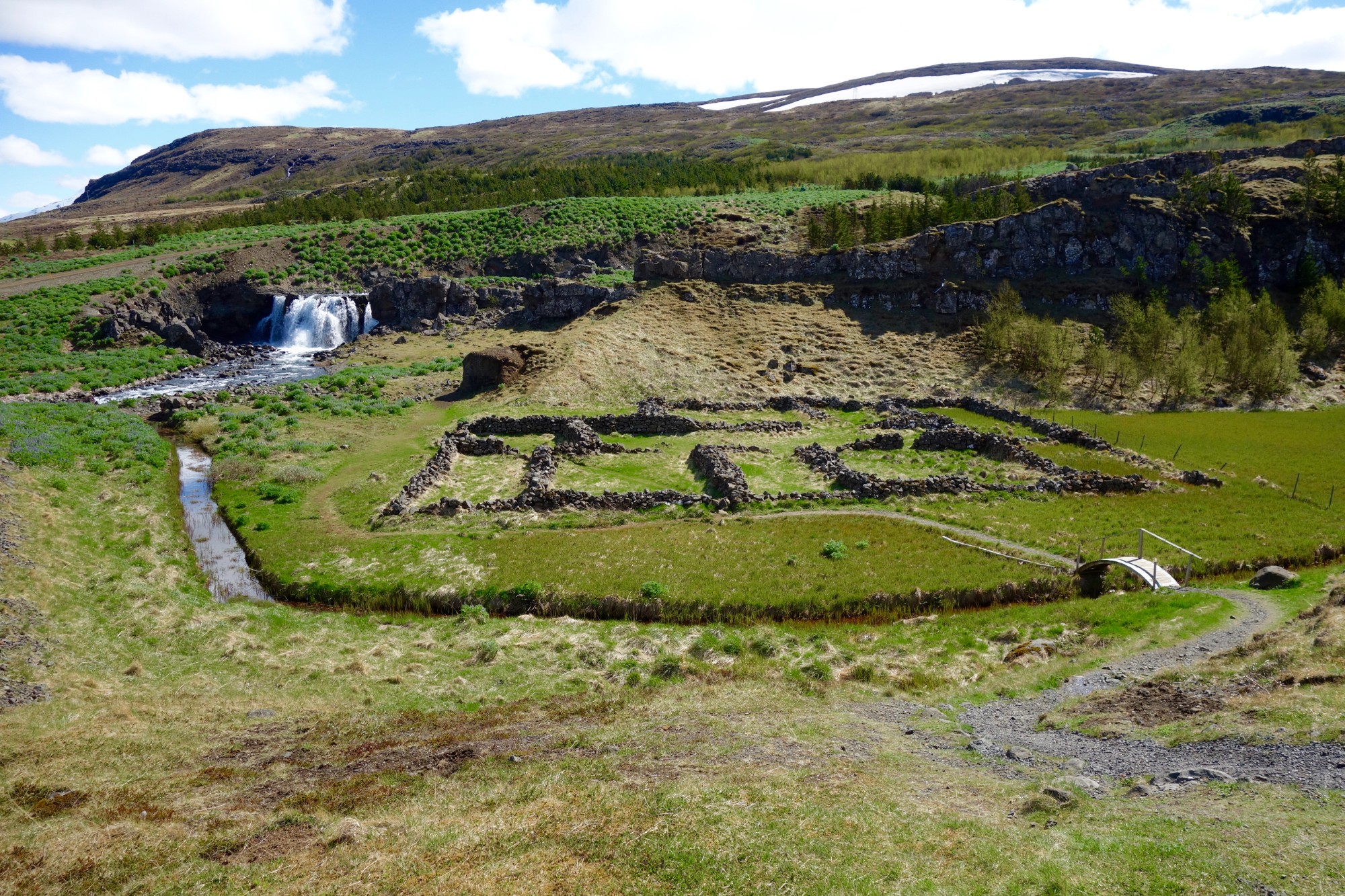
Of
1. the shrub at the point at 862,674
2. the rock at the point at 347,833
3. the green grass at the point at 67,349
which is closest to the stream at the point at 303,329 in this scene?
the green grass at the point at 67,349

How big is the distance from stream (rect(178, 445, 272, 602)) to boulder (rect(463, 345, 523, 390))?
2137 centimetres

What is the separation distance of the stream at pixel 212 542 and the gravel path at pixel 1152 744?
22655mm

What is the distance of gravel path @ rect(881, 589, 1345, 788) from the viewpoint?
1165cm

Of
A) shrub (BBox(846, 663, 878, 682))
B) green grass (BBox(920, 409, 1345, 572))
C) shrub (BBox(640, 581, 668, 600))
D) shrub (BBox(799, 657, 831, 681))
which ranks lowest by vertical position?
green grass (BBox(920, 409, 1345, 572))

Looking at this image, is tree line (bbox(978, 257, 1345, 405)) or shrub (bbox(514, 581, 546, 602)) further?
tree line (bbox(978, 257, 1345, 405))

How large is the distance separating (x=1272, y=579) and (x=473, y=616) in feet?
86.8

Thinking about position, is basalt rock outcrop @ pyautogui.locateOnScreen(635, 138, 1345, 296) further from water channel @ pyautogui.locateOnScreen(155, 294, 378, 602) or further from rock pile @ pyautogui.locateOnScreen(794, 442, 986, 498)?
rock pile @ pyautogui.locateOnScreen(794, 442, 986, 498)

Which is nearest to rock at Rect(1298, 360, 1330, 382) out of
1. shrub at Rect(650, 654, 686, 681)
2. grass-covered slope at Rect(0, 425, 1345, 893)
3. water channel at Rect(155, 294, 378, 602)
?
grass-covered slope at Rect(0, 425, 1345, 893)

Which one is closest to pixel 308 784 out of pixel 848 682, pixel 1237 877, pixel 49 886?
pixel 49 886

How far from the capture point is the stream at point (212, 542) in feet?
84.2

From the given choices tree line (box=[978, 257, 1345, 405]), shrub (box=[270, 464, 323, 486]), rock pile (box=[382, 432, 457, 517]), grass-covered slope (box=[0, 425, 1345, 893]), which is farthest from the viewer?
tree line (box=[978, 257, 1345, 405])

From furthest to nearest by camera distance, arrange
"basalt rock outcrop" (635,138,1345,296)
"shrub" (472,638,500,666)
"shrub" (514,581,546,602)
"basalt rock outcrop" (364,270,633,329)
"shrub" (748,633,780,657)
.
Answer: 1. "basalt rock outcrop" (364,270,633,329)
2. "basalt rock outcrop" (635,138,1345,296)
3. "shrub" (514,581,546,602)
4. "shrub" (748,633,780,657)
5. "shrub" (472,638,500,666)

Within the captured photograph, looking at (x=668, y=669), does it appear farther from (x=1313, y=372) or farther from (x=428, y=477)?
(x=1313, y=372)

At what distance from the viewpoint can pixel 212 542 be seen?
29938 mm
